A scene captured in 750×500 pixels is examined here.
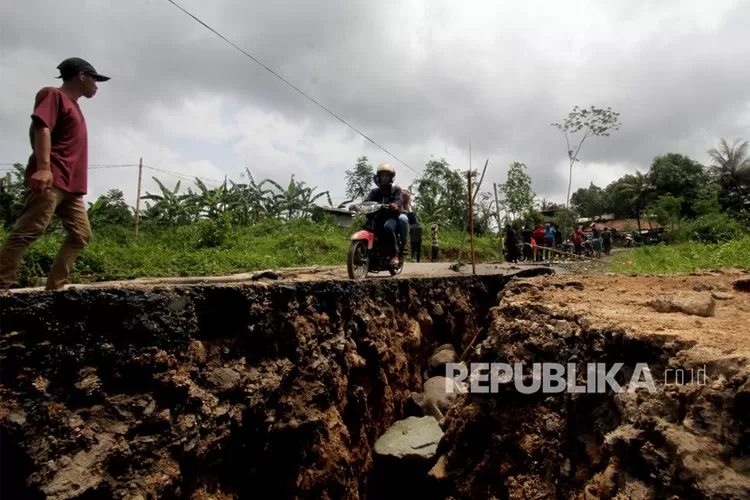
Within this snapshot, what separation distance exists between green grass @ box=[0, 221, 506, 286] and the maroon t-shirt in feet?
14.1

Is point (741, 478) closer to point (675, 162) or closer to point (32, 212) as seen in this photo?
point (32, 212)

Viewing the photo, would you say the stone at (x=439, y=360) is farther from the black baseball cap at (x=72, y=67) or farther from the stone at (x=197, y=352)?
the black baseball cap at (x=72, y=67)

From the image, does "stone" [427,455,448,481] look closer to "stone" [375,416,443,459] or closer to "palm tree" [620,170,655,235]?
"stone" [375,416,443,459]

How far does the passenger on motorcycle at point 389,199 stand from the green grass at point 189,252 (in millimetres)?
3144

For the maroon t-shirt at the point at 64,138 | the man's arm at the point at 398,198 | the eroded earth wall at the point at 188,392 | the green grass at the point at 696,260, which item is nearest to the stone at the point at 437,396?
the eroded earth wall at the point at 188,392

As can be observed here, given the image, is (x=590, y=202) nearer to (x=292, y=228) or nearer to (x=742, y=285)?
(x=292, y=228)

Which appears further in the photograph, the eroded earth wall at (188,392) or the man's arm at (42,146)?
the man's arm at (42,146)

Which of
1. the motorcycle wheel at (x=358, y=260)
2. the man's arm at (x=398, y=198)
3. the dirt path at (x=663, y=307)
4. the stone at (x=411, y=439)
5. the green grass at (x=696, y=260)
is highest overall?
the man's arm at (x=398, y=198)

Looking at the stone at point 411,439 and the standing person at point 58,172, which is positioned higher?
the standing person at point 58,172

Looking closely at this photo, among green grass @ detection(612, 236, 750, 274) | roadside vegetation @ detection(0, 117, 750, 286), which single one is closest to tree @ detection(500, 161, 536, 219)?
roadside vegetation @ detection(0, 117, 750, 286)

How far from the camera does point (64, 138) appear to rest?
124 inches

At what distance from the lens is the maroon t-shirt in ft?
9.83

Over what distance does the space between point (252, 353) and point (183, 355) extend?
0.59 m

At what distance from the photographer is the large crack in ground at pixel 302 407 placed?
216cm
